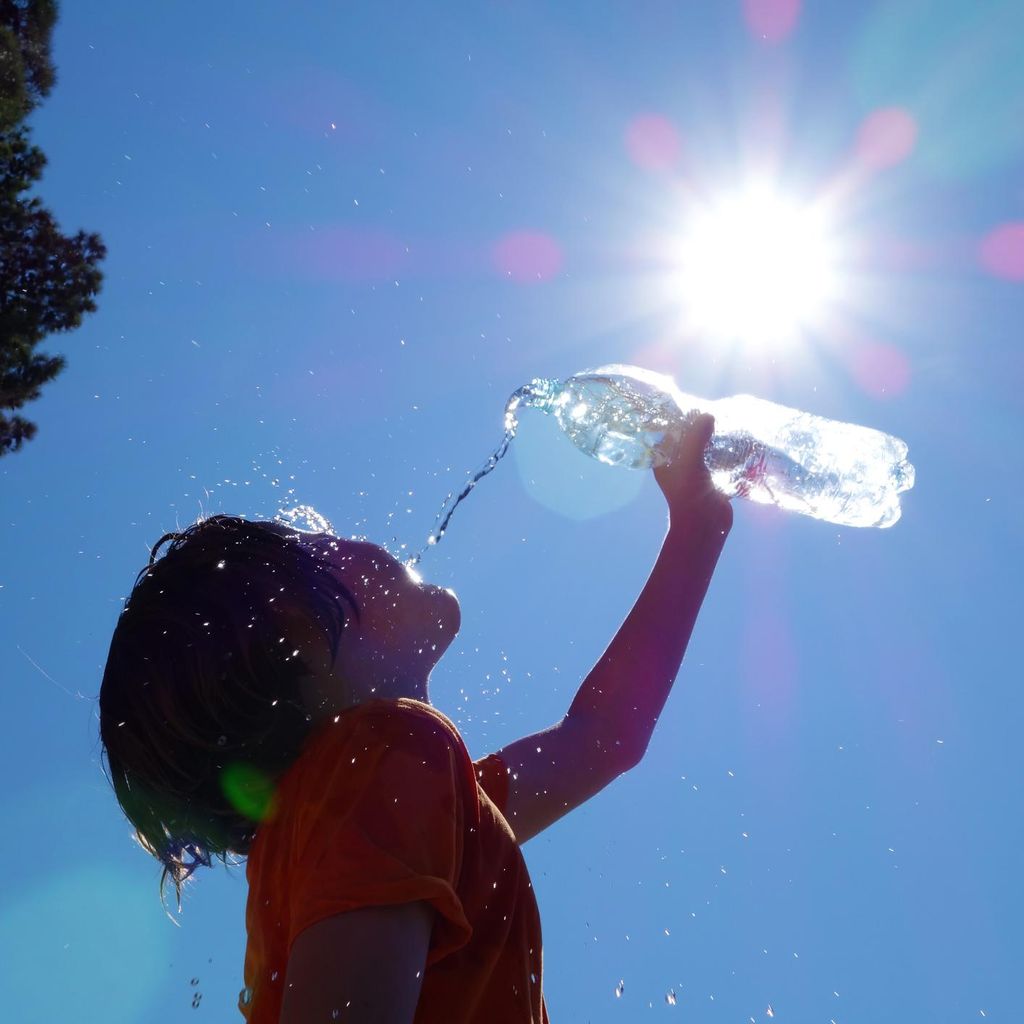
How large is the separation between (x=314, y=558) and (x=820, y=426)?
4.02 m

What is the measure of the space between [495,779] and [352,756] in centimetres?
88

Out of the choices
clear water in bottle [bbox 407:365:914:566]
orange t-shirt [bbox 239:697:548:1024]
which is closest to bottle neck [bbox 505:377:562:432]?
clear water in bottle [bbox 407:365:914:566]

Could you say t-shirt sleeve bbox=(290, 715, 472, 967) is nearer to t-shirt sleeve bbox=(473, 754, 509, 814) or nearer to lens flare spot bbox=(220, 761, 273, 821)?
lens flare spot bbox=(220, 761, 273, 821)

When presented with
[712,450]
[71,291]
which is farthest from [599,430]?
[71,291]

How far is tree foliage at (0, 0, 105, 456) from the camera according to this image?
889 cm

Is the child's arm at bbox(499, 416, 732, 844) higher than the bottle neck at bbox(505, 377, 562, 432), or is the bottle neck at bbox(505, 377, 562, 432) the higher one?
the bottle neck at bbox(505, 377, 562, 432)

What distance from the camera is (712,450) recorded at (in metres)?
5.35

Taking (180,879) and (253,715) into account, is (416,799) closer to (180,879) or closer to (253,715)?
(253,715)

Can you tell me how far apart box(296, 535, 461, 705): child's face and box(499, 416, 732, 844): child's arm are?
36 cm

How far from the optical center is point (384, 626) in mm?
2541

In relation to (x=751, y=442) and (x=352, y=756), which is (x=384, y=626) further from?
(x=751, y=442)

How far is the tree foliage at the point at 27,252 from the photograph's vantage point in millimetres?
8891

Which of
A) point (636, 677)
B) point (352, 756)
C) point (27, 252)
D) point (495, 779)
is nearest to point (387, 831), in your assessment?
point (352, 756)

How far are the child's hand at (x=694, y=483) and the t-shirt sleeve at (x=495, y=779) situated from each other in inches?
43.6
